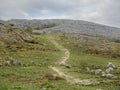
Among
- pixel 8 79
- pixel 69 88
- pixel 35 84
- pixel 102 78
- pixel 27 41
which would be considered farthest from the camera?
pixel 27 41

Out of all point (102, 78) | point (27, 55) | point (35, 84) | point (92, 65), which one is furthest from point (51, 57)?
point (35, 84)

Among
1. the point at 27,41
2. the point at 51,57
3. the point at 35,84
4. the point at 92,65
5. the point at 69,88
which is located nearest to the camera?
the point at 69,88

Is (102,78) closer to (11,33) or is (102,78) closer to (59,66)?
(59,66)

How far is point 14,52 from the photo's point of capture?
69750mm

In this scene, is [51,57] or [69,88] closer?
[69,88]

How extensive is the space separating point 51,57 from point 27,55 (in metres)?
4.52

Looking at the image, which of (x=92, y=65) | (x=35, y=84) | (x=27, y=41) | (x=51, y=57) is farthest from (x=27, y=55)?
(x=35, y=84)

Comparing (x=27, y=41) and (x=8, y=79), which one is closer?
(x=8, y=79)

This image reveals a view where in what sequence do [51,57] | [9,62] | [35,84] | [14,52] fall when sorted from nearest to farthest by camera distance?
[35,84]
[9,62]
[51,57]
[14,52]

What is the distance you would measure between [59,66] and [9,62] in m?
7.50

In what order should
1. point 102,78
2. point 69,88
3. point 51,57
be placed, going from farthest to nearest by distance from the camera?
point 51,57
point 102,78
point 69,88

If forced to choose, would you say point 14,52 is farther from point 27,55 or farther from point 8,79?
point 8,79

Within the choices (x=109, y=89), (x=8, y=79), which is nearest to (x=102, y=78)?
(x=109, y=89)

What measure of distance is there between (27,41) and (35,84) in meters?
54.6
